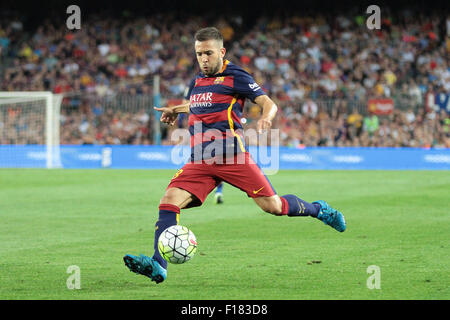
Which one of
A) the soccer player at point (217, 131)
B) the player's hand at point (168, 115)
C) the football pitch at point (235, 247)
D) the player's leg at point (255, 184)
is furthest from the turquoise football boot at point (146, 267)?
the player's hand at point (168, 115)

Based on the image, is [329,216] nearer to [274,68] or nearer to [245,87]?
[245,87]

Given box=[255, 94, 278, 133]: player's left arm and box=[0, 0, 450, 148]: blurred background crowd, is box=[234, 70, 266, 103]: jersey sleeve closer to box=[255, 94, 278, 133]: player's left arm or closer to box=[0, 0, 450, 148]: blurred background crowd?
box=[255, 94, 278, 133]: player's left arm

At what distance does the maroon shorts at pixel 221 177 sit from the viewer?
6.59 metres

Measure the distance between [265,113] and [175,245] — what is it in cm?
139

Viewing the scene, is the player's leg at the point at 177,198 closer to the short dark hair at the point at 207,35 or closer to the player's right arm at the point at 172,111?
the player's right arm at the point at 172,111

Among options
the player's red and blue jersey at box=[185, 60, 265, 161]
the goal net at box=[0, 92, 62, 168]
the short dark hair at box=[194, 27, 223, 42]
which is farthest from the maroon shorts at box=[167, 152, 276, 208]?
the goal net at box=[0, 92, 62, 168]

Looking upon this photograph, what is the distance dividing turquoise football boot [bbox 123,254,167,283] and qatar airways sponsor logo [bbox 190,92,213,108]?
5.00 feet

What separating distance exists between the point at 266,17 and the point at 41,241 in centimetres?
2774

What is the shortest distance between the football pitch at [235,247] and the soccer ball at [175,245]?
0.26 meters

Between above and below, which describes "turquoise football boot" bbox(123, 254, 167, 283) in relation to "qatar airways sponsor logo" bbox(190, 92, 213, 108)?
below

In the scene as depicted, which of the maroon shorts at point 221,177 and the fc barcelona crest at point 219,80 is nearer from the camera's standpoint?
the maroon shorts at point 221,177

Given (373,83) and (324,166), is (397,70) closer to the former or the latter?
(373,83)

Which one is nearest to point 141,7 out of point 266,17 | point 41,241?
point 266,17

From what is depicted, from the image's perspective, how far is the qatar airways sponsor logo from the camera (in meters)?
6.68
